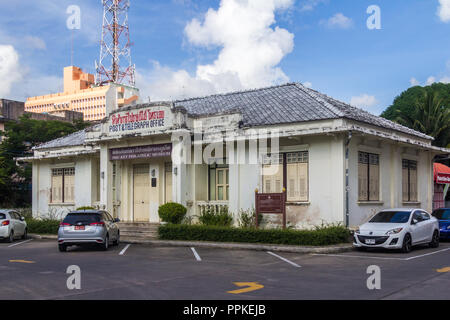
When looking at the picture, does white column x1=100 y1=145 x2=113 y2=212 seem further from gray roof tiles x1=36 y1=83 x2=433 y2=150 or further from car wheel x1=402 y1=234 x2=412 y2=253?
car wheel x1=402 y1=234 x2=412 y2=253

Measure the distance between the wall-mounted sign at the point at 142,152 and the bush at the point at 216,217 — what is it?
3145mm

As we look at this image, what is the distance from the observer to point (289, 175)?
21.4 meters

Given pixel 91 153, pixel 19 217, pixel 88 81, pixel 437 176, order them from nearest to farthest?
pixel 19 217 < pixel 91 153 < pixel 437 176 < pixel 88 81

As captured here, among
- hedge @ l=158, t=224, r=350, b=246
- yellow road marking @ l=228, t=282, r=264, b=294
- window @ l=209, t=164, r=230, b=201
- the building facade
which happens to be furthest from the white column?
yellow road marking @ l=228, t=282, r=264, b=294

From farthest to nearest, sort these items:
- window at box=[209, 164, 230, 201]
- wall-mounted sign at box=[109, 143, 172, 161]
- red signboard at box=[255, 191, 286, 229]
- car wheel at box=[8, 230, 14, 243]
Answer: window at box=[209, 164, 230, 201] < wall-mounted sign at box=[109, 143, 172, 161] < car wheel at box=[8, 230, 14, 243] < red signboard at box=[255, 191, 286, 229]

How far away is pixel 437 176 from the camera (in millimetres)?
29781

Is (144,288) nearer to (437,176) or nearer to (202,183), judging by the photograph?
(202,183)

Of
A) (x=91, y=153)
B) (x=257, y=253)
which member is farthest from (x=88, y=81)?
(x=257, y=253)

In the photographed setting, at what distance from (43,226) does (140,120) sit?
7.80 meters

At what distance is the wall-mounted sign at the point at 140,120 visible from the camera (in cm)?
2311

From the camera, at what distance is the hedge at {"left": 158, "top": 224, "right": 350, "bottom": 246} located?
1827 centimetres

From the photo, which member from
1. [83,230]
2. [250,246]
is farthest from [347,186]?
[83,230]

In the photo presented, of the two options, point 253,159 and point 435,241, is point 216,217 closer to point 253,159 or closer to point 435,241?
point 253,159
